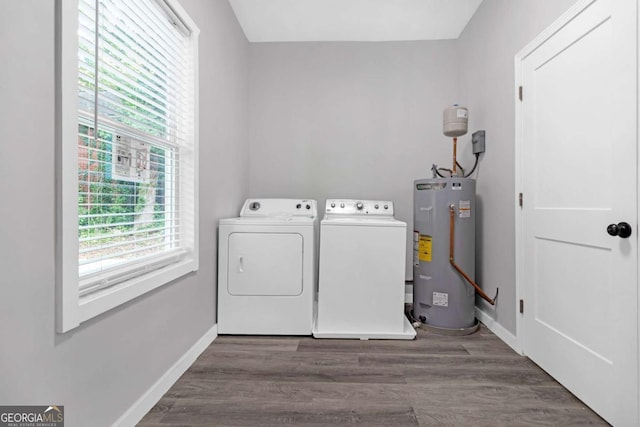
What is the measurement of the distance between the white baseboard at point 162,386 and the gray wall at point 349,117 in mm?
1550

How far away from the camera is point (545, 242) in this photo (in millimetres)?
1720

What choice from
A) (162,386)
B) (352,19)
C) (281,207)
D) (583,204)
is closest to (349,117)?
→ (352,19)

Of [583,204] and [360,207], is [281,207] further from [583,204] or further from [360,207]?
[583,204]

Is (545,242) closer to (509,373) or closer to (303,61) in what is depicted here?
(509,373)

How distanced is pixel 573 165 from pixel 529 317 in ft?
3.08

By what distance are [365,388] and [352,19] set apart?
2.79m

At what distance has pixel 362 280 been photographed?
7.03ft

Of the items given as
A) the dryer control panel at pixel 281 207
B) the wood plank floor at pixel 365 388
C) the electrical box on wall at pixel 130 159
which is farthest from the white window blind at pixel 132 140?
the dryer control panel at pixel 281 207

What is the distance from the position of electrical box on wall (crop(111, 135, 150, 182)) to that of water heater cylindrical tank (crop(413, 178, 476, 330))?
1.90 m

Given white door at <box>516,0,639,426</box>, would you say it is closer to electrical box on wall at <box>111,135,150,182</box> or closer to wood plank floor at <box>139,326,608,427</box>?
wood plank floor at <box>139,326,608,427</box>

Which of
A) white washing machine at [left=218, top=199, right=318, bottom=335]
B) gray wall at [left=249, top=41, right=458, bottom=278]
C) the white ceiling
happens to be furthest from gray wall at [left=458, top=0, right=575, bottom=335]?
white washing machine at [left=218, top=199, right=318, bottom=335]

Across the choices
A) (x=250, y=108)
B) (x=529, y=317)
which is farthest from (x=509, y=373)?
(x=250, y=108)

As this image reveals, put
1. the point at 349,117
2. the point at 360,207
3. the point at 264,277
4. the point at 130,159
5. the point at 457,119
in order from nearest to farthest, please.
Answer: the point at 130,159 < the point at 264,277 < the point at 457,119 < the point at 360,207 < the point at 349,117

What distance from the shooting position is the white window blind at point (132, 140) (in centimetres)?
106
